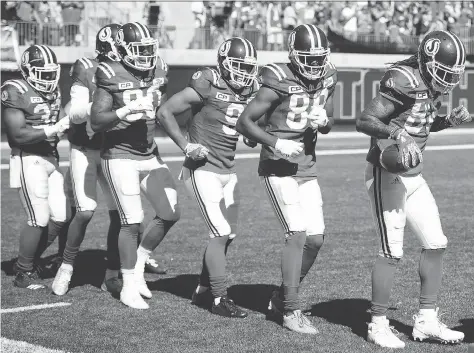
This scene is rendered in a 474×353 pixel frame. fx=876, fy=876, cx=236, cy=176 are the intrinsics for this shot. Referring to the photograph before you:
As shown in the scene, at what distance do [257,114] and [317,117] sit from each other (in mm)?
401

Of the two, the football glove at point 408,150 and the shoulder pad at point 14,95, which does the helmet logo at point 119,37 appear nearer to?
the shoulder pad at point 14,95

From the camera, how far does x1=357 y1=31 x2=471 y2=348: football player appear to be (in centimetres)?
502

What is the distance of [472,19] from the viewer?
24.3m

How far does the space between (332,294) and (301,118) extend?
1.50m

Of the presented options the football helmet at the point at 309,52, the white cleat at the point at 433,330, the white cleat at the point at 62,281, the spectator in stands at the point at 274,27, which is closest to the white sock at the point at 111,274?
the white cleat at the point at 62,281

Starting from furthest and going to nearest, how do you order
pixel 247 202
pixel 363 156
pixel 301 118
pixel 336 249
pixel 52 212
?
pixel 363 156 → pixel 247 202 → pixel 336 249 → pixel 52 212 → pixel 301 118

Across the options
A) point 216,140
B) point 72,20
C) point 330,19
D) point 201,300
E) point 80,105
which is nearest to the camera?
point 216,140

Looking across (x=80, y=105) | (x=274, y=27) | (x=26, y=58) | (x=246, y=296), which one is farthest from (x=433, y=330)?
(x=274, y=27)

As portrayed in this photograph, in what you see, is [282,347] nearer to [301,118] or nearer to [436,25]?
[301,118]

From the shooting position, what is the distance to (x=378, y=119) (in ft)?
16.6

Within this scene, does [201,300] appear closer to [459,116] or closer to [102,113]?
[102,113]

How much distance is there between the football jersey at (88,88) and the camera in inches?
269

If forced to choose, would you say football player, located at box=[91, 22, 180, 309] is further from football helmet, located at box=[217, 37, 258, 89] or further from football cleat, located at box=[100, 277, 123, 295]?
football helmet, located at box=[217, 37, 258, 89]

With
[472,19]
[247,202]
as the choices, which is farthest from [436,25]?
[247,202]
